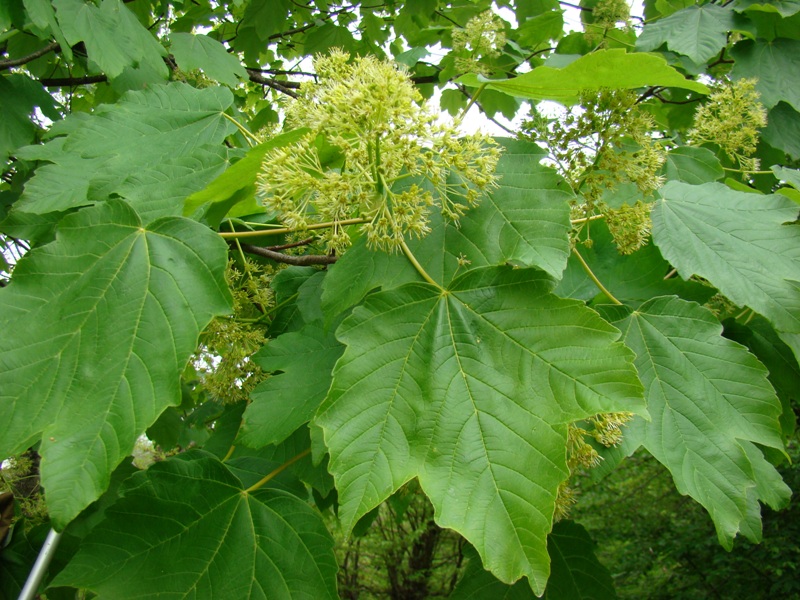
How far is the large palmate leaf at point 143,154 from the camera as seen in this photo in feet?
5.35

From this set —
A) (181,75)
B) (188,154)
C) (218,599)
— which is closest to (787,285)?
(218,599)

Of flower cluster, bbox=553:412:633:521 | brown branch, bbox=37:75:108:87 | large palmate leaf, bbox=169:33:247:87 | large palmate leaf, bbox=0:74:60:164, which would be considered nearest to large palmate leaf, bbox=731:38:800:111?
flower cluster, bbox=553:412:633:521

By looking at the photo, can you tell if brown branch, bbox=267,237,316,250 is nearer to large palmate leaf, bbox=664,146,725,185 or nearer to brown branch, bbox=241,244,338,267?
brown branch, bbox=241,244,338,267

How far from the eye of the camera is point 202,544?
1406 millimetres

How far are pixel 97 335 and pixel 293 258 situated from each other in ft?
2.39

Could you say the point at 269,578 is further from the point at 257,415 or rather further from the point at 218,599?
the point at 257,415

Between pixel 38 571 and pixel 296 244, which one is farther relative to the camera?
pixel 296 244

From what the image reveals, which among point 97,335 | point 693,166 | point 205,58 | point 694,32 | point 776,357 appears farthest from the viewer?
point 205,58

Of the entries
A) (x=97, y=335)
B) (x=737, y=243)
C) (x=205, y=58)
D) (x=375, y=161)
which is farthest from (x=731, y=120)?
(x=205, y=58)

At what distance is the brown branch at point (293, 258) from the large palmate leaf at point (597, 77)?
2.04 ft

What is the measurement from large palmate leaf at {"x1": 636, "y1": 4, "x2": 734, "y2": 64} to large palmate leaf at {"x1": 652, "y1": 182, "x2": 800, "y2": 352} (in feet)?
4.31

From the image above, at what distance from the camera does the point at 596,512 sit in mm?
7684

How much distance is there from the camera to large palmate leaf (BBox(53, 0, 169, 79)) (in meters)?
2.54

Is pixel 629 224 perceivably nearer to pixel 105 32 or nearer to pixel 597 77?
pixel 597 77
